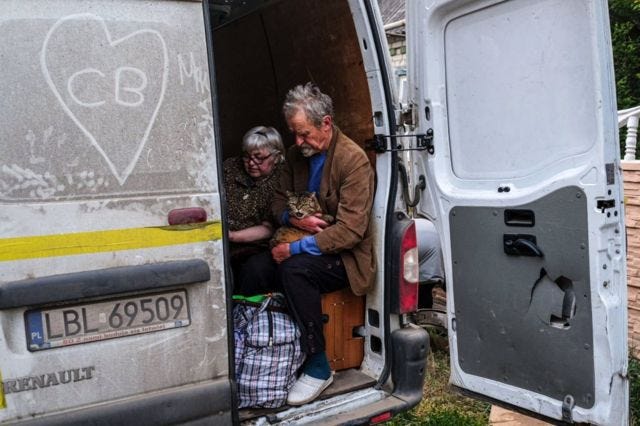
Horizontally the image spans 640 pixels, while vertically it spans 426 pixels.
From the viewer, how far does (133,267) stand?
234 cm

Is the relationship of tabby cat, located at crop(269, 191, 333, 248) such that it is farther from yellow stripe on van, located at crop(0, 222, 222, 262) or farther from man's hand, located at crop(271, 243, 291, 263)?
yellow stripe on van, located at crop(0, 222, 222, 262)

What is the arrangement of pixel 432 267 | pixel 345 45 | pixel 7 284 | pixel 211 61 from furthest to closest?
1. pixel 432 267
2. pixel 345 45
3. pixel 211 61
4. pixel 7 284

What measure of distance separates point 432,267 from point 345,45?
233 cm

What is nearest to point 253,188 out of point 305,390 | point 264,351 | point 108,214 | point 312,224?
point 312,224

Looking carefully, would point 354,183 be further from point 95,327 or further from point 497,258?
point 95,327

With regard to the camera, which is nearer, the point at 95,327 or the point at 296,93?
the point at 95,327

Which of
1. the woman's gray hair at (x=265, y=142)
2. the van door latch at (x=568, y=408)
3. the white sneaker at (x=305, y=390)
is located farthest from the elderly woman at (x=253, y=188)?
the van door latch at (x=568, y=408)

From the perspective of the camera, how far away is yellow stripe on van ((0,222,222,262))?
2.16 m

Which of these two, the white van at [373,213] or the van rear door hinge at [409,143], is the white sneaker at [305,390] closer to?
the white van at [373,213]

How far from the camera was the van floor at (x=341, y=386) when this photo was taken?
2.93 metres

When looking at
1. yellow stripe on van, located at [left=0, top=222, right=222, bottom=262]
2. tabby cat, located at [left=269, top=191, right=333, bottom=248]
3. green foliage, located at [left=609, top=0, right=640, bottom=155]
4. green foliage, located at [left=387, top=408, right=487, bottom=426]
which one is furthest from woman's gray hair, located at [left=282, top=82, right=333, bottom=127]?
green foliage, located at [left=609, top=0, right=640, bottom=155]

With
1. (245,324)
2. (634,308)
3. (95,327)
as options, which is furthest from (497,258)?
(634,308)

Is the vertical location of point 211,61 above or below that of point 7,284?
above

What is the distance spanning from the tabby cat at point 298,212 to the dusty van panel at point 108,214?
81cm
